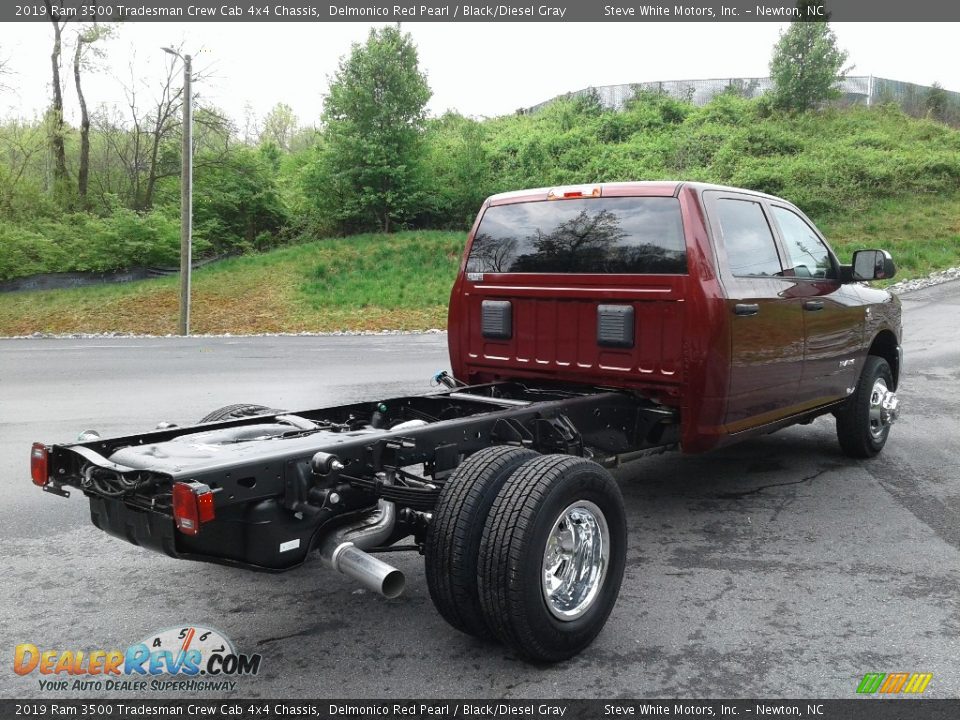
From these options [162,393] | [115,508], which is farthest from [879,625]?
[162,393]

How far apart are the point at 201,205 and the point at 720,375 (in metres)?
32.9

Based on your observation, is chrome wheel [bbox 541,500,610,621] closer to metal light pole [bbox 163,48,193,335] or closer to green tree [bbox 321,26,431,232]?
metal light pole [bbox 163,48,193,335]

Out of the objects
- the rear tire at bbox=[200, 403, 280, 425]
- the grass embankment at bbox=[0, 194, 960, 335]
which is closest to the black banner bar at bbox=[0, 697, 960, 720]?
the rear tire at bbox=[200, 403, 280, 425]

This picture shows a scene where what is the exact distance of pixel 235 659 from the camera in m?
3.51

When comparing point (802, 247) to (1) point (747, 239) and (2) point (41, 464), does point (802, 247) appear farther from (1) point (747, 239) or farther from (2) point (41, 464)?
(2) point (41, 464)

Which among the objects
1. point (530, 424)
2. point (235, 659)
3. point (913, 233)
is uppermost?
point (913, 233)

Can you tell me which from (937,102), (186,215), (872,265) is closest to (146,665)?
(872,265)

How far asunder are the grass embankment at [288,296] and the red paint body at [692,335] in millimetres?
15950

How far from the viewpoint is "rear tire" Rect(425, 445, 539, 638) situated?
10.8 ft

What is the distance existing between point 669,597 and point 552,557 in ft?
3.03

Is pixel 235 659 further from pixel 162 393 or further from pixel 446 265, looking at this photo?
pixel 446 265

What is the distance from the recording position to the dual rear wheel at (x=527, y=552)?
3.22m

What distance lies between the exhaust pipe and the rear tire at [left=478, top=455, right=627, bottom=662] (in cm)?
40

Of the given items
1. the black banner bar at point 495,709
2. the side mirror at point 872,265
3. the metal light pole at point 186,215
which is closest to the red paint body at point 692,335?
the side mirror at point 872,265
